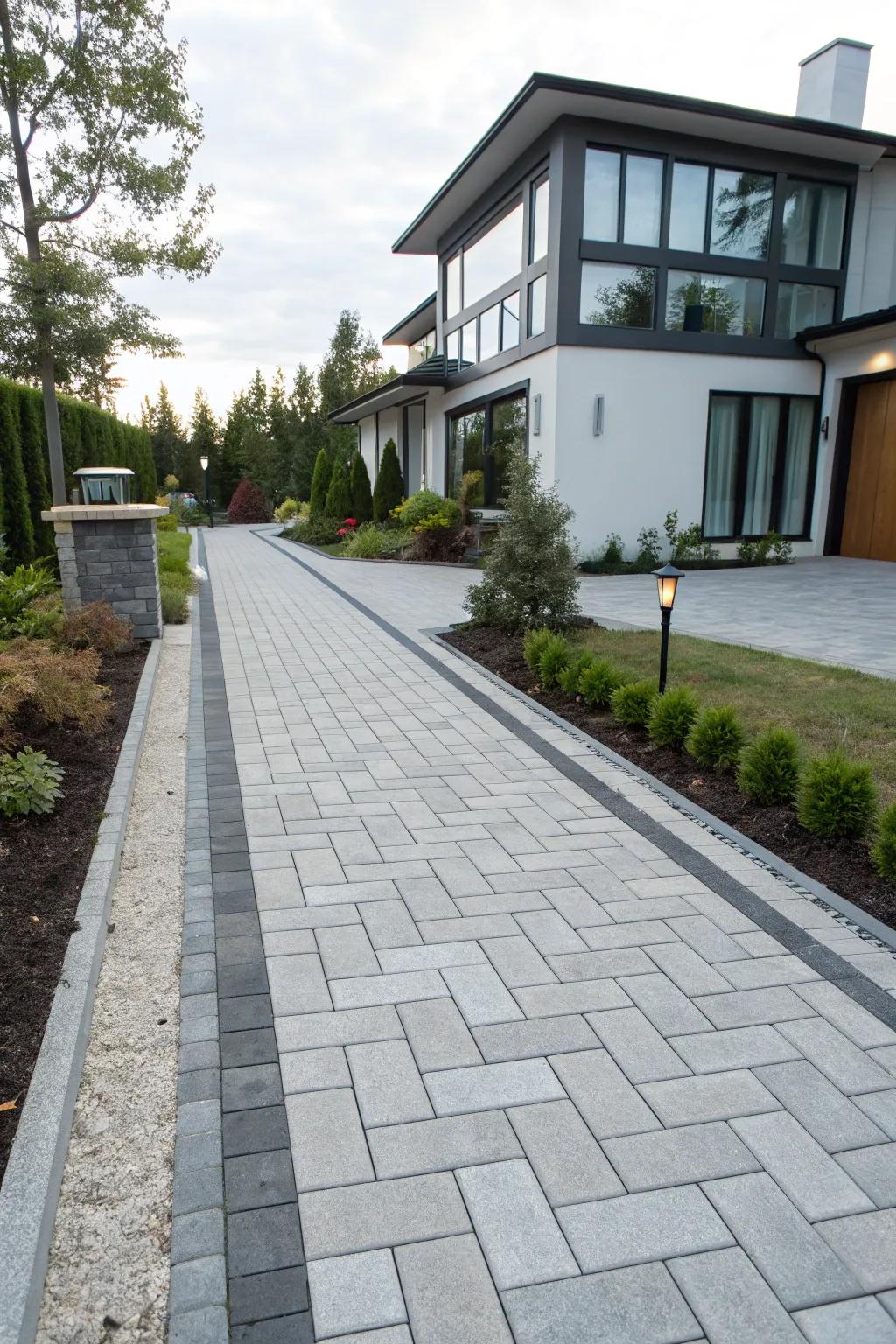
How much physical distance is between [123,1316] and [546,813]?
2.93 meters

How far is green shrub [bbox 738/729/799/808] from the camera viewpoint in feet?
13.8

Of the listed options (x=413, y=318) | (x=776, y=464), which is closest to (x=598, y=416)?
(x=776, y=464)

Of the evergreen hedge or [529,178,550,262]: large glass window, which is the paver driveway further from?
[529,178,550,262]: large glass window

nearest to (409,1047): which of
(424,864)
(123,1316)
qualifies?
(123,1316)

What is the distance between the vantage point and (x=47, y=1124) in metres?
2.07

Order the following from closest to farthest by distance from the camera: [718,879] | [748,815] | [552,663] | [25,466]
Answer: [718,879] → [748,815] → [552,663] → [25,466]

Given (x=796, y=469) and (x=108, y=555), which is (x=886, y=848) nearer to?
(x=108, y=555)

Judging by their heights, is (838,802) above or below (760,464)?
below

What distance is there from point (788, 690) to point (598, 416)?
936 cm

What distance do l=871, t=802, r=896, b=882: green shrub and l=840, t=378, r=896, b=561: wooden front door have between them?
1350 centimetres

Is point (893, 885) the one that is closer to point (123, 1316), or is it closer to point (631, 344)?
point (123, 1316)

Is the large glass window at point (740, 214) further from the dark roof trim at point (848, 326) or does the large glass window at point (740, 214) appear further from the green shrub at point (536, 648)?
the green shrub at point (536, 648)

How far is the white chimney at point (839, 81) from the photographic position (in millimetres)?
15789

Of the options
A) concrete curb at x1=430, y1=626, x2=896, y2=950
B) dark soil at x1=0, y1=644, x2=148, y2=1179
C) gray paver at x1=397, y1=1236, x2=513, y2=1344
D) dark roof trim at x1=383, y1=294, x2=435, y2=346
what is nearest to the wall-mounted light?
concrete curb at x1=430, y1=626, x2=896, y2=950
